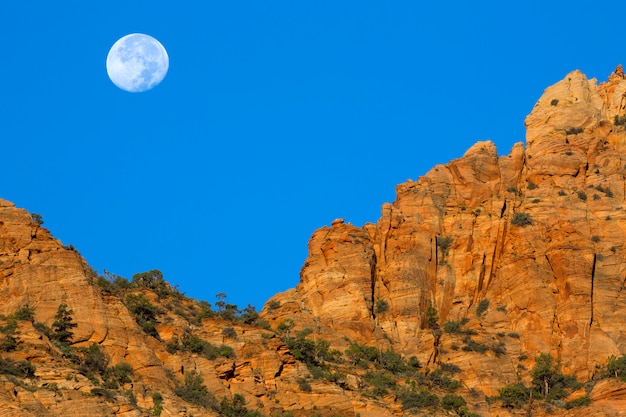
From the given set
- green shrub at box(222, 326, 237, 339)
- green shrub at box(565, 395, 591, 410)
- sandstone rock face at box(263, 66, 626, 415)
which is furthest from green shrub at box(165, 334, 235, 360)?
green shrub at box(565, 395, 591, 410)

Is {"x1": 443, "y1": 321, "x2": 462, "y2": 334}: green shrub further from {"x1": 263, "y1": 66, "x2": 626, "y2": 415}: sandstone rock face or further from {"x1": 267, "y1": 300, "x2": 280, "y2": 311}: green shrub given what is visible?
{"x1": 267, "y1": 300, "x2": 280, "y2": 311}: green shrub

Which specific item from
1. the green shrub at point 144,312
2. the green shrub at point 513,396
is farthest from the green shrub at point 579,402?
the green shrub at point 144,312

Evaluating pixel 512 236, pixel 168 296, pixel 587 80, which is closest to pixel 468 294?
pixel 512 236

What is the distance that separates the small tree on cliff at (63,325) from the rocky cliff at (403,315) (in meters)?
0.18

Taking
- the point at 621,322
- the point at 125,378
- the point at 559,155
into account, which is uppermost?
the point at 559,155

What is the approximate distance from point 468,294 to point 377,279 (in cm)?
815

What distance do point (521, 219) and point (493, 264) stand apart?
15.8ft

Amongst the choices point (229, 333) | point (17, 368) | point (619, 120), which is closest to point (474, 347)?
point (229, 333)

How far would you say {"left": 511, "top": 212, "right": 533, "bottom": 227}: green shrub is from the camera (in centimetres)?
13138

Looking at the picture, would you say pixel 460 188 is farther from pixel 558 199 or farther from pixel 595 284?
pixel 595 284

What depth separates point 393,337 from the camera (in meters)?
124

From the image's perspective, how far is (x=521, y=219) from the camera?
131750 millimetres

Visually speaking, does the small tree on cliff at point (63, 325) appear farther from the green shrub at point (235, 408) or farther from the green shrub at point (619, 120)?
the green shrub at point (619, 120)

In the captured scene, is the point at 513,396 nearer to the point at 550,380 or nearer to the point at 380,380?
the point at 550,380
